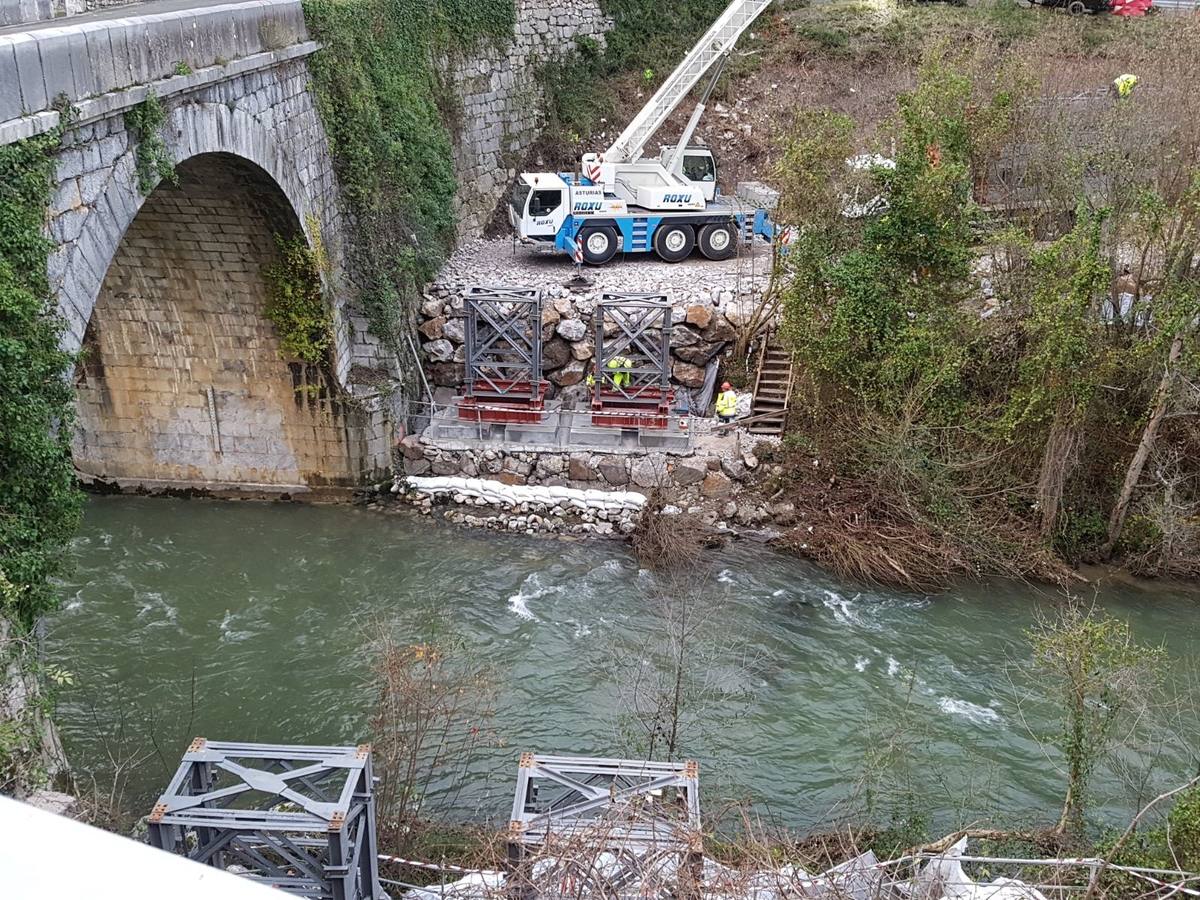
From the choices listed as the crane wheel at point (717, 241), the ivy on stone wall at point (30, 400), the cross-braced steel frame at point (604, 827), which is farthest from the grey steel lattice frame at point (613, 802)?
the crane wheel at point (717, 241)

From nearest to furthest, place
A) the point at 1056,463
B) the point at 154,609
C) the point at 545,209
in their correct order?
the point at 154,609
the point at 1056,463
the point at 545,209

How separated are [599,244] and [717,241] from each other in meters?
2.33

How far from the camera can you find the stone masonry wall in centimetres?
2128

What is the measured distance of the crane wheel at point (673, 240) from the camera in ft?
66.5

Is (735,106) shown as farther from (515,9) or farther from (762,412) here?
(762,412)

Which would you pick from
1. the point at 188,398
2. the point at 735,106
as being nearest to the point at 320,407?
the point at 188,398

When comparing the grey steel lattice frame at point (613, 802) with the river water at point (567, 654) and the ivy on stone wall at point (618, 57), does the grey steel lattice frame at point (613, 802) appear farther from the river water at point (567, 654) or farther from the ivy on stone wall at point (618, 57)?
the ivy on stone wall at point (618, 57)

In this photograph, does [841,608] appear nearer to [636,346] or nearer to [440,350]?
[636,346]

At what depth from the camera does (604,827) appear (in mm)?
6188

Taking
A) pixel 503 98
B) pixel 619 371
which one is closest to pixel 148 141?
pixel 619 371

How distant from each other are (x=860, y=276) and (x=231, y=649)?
9584 millimetres

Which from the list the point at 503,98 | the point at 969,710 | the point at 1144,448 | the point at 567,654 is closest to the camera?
the point at 969,710

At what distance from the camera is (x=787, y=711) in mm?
11680

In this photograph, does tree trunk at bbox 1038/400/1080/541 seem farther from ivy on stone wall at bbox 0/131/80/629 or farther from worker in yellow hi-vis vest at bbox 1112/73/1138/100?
ivy on stone wall at bbox 0/131/80/629
